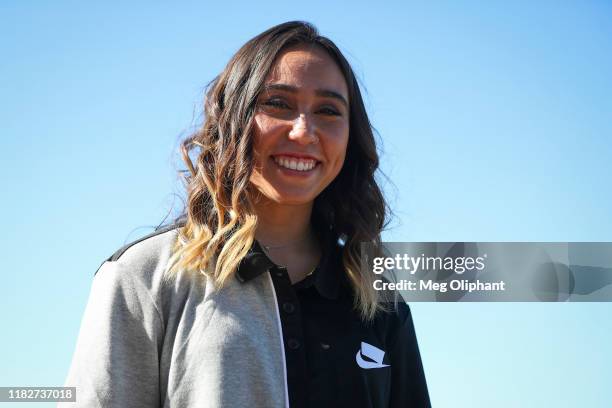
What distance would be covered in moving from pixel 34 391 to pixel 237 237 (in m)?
1.80

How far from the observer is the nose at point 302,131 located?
3.25 m

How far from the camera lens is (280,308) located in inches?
123

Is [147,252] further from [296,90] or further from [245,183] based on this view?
[296,90]

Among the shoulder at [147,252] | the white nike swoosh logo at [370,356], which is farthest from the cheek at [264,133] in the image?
the white nike swoosh logo at [370,356]

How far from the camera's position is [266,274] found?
3188mm

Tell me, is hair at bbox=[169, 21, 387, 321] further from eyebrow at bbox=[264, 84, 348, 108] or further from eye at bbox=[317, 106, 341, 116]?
eye at bbox=[317, 106, 341, 116]

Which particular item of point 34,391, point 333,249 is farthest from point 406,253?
point 34,391

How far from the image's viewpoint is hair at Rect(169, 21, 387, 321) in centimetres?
→ 314

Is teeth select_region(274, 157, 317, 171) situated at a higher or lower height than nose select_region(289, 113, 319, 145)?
lower

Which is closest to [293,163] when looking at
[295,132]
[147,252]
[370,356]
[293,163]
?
[293,163]

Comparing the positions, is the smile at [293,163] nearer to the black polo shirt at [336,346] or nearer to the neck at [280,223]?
the neck at [280,223]

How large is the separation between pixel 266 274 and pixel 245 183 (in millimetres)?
394

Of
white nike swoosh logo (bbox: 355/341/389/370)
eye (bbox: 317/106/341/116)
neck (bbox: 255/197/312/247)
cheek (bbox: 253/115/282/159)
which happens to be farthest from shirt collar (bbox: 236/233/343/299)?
eye (bbox: 317/106/341/116)

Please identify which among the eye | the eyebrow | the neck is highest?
the eyebrow
